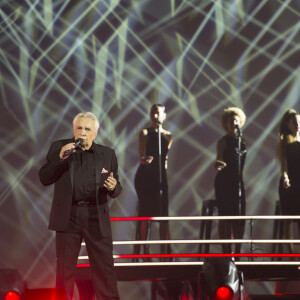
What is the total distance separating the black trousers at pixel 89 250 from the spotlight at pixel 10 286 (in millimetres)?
765

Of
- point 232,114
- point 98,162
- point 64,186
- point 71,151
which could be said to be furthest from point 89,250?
point 232,114

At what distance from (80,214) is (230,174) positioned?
8.56ft

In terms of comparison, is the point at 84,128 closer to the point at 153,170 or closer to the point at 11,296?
the point at 11,296

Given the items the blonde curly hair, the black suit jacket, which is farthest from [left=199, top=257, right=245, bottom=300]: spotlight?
the blonde curly hair

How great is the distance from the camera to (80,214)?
12.1 ft

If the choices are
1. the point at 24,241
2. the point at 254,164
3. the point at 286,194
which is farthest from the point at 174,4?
the point at 24,241

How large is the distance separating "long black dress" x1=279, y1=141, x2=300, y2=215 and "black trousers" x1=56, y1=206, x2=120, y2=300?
2713mm

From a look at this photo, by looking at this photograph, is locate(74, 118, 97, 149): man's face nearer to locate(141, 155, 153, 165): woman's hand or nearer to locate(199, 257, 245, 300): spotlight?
locate(199, 257, 245, 300): spotlight

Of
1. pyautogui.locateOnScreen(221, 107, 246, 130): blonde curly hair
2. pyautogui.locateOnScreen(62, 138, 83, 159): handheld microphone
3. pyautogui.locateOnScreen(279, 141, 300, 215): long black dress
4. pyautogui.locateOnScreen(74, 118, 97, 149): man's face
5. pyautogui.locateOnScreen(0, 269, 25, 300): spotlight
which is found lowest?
pyautogui.locateOnScreen(0, 269, 25, 300): spotlight

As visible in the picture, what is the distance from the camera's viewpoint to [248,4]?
6.04 meters

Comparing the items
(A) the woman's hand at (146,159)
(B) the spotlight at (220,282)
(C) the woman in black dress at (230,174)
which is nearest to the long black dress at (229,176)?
(C) the woman in black dress at (230,174)

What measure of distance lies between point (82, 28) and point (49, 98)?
796 mm

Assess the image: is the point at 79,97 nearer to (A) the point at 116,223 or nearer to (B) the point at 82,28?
(B) the point at 82,28

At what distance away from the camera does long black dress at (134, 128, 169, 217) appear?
5891 mm
